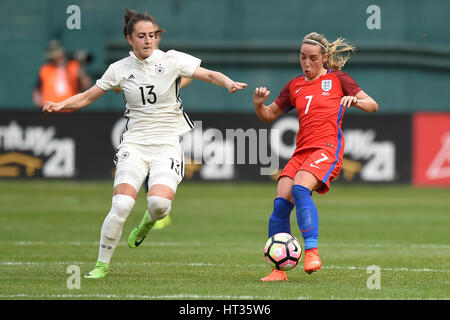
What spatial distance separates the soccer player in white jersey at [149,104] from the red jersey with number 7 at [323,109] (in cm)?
82

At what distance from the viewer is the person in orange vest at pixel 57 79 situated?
2720cm

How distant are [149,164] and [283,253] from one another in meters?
1.57

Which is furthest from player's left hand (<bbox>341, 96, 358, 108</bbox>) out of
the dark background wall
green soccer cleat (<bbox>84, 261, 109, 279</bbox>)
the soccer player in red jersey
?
the dark background wall

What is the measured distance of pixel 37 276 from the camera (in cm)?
879

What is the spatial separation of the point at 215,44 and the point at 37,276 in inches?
846

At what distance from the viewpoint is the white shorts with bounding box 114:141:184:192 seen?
8930 mm

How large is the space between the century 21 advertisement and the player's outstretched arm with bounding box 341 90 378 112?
13.5 m

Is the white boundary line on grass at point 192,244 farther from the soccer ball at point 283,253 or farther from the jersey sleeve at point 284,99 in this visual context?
the soccer ball at point 283,253

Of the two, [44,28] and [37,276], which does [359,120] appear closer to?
[44,28]

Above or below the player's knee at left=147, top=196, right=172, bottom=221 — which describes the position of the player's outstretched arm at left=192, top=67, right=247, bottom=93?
above

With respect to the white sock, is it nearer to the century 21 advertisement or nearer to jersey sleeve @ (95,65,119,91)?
jersey sleeve @ (95,65,119,91)

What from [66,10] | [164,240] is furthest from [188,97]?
[164,240]

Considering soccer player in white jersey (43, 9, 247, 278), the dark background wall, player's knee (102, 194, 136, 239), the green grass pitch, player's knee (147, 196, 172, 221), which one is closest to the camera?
the green grass pitch

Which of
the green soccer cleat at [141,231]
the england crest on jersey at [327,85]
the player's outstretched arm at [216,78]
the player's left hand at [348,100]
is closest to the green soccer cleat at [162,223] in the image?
the green soccer cleat at [141,231]
